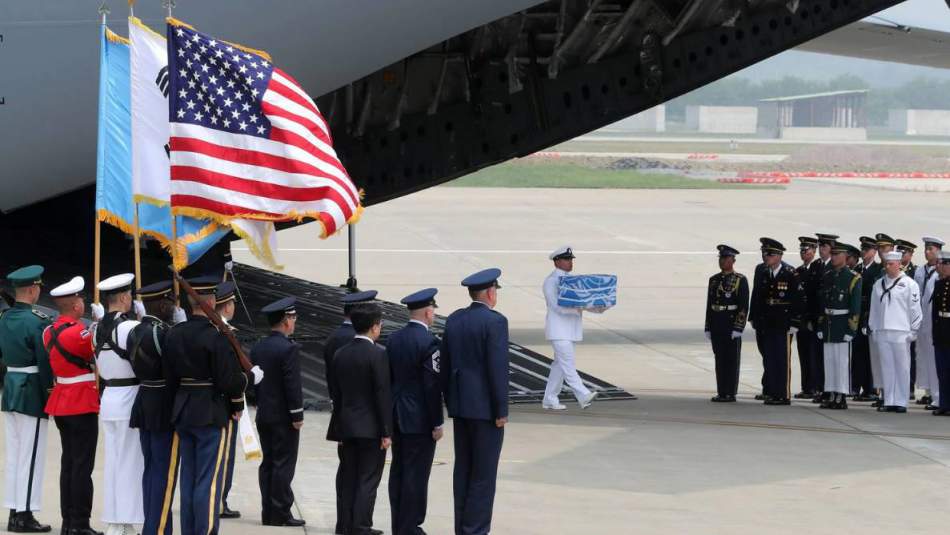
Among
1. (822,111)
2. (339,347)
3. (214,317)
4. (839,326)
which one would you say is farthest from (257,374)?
(822,111)

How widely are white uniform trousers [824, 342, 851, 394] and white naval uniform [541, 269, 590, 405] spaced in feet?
7.87

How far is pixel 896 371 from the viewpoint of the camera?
12812 mm

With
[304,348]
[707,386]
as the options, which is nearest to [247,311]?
[304,348]

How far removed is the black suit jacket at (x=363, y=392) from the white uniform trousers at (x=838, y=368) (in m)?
6.38

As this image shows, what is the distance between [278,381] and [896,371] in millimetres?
6854

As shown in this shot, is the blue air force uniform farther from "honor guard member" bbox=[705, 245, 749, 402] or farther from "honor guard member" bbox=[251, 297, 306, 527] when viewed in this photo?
"honor guard member" bbox=[705, 245, 749, 402]

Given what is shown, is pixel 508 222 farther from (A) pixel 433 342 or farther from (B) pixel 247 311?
(A) pixel 433 342

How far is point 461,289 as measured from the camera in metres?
22.1

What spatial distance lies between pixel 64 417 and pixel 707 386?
8073 millimetres

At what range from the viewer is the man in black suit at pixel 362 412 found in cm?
786

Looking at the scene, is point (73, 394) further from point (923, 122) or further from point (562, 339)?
point (923, 122)

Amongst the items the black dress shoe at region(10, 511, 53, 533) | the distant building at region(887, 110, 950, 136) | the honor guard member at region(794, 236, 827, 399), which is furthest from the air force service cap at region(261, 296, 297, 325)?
the distant building at region(887, 110, 950, 136)

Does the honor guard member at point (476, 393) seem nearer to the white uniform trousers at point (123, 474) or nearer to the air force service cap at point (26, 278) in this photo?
the white uniform trousers at point (123, 474)

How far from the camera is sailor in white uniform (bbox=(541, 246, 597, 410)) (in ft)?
40.7
